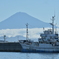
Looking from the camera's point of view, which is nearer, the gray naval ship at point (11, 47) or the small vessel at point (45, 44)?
the small vessel at point (45, 44)

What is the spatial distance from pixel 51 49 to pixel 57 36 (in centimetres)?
407

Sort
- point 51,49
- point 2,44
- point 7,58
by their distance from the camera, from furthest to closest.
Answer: point 2,44 → point 51,49 → point 7,58

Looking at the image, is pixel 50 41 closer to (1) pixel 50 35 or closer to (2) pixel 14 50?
(1) pixel 50 35

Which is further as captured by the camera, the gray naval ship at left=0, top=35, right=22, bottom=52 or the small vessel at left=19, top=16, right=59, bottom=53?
the gray naval ship at left=0, top=35, right=22, bottom=52

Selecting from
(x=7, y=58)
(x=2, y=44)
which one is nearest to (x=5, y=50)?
(x=2, y=44)

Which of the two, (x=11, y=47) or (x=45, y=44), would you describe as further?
(x=11, y=47)

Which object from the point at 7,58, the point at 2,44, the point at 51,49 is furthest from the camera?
the point at 2,44

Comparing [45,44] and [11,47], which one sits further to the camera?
[11,47]

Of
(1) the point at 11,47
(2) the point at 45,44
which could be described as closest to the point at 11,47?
(1) the point at 11,47

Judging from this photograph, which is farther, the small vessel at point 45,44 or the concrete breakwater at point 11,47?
the concrete breakwater at point 11,47

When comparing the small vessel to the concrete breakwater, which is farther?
the concrete breakwater

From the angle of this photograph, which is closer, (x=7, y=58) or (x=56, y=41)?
(x=7, y=58)

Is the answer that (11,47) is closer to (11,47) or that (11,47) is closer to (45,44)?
(11,47)

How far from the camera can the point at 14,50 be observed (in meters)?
105
